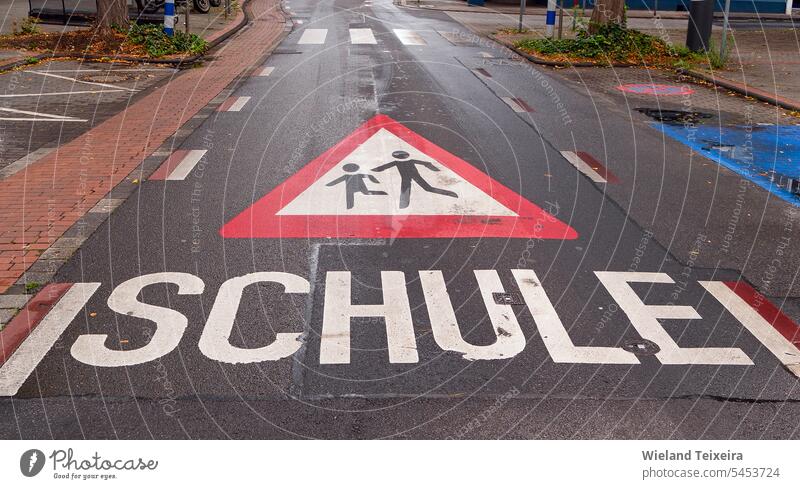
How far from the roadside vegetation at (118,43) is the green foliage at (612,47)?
8.37 metres

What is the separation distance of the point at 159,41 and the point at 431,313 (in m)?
15.0

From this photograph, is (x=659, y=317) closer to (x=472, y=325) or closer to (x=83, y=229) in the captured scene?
(x=472, y=325)

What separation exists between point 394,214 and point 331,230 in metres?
0.77

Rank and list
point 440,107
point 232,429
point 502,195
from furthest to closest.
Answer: point 440,107, point 502,195, point 232,429

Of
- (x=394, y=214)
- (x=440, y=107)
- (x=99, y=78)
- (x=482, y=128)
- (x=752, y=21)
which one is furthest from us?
(x=752, y=21)

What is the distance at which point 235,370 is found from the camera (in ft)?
16.1

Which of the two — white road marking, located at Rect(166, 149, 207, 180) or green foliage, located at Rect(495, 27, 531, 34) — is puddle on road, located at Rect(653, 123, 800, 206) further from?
green foliage, located at Rect(495, 27, 531, 34)

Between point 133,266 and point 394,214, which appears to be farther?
point 394,214

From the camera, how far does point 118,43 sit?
61.7ft

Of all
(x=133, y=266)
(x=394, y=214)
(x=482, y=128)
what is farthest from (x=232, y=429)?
(x=482, y=128)

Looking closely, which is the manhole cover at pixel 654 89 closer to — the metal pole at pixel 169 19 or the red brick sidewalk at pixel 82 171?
the red brick sidewalk at pixel 82 171

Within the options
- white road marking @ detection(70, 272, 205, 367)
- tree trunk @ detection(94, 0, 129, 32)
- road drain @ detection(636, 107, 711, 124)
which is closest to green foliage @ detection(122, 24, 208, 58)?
tree trunk @ detection(94, 0, 129, 32)

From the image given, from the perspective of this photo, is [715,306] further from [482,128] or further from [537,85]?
[537,85]

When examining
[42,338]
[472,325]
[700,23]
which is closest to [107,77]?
[42,338]
